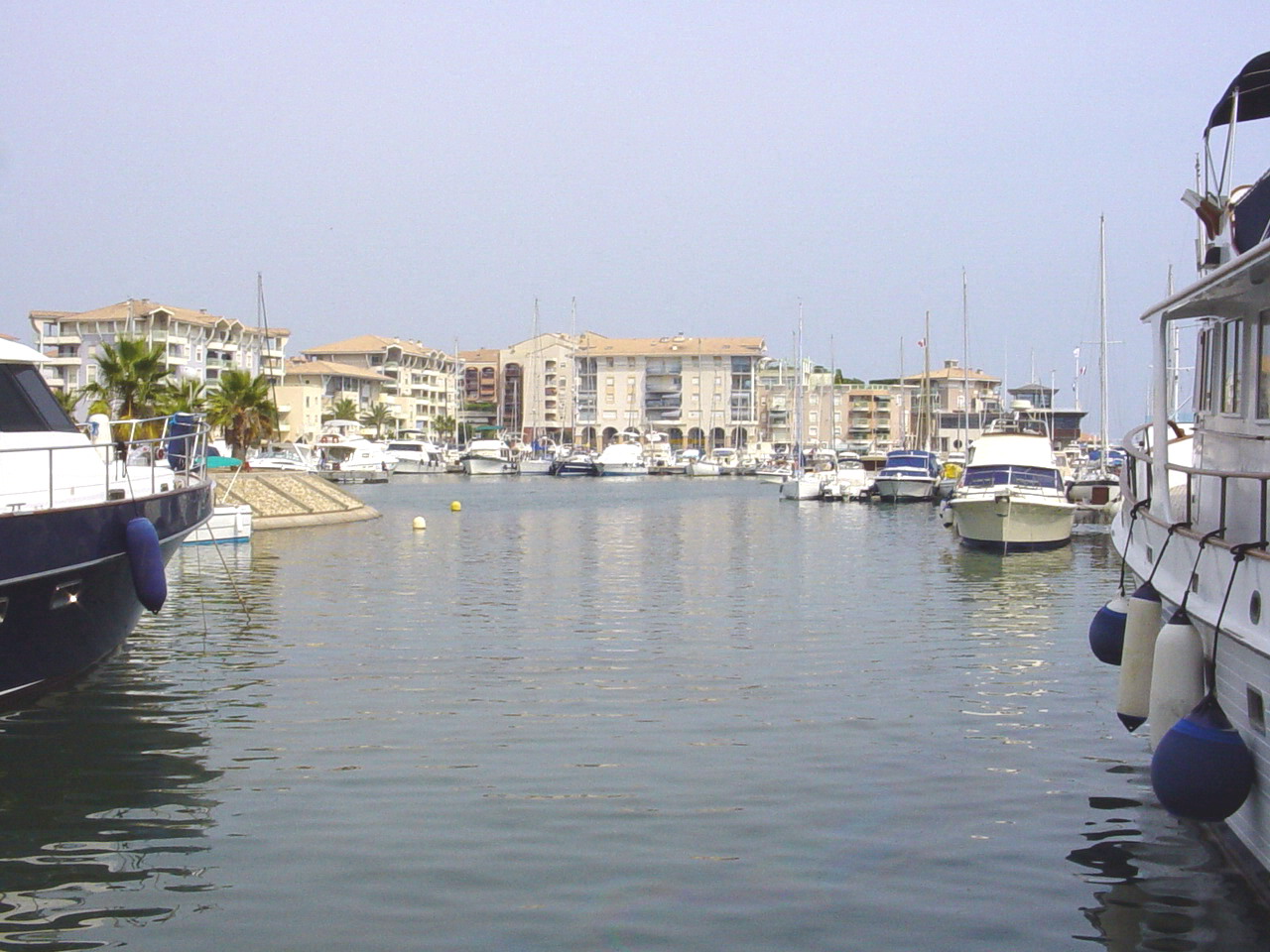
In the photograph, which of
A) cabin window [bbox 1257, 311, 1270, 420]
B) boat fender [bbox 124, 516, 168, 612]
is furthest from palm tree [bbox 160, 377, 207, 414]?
cabin window [bbox 1257, 311, 1270, 420]

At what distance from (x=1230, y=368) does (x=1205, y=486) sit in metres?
1.46

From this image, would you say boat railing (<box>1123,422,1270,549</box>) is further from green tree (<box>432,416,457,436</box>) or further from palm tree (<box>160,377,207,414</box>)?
green tree (<box>432,416,457,436</box>)

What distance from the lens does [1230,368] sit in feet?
40.2

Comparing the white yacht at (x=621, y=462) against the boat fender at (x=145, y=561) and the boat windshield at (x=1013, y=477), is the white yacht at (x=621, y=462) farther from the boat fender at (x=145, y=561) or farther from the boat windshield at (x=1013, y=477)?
the boat fender at (x=145, y=561)

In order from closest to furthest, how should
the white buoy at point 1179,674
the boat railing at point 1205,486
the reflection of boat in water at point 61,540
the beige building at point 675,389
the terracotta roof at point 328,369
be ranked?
the boat railing at point 1205,486, the white buoy at point 1179,674, the reflection of boat in water at point 61,540, the terracotta roof at point 328,369, the beige building at point 675,389

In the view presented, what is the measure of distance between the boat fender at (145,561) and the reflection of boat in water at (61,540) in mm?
11

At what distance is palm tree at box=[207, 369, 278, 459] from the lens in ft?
213

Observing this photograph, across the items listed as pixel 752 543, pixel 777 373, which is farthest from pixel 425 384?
pixel 752 543

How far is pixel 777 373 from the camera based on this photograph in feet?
620

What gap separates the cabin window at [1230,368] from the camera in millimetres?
12062

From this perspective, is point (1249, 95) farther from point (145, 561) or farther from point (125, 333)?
point (125, 333)

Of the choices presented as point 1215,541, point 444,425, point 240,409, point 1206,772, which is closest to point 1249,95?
point 1215,541

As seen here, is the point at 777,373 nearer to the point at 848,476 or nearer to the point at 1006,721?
the point at 848,476

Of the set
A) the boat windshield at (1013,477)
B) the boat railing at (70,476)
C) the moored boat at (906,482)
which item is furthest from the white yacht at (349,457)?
the boat railing at (70,476)
